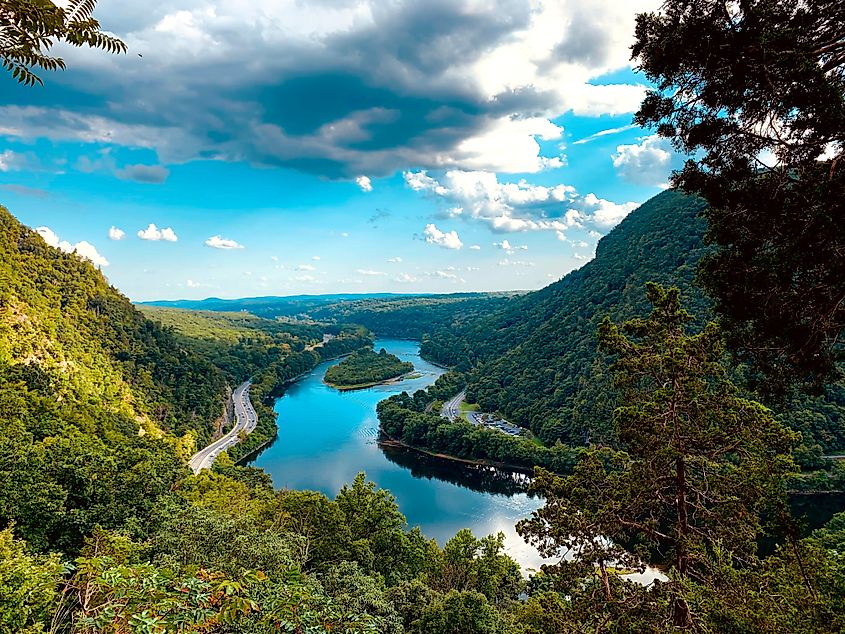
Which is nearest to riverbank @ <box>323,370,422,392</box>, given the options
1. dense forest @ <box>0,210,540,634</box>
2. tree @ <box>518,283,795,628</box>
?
dense forest @ <box>0,210,540,634</box>

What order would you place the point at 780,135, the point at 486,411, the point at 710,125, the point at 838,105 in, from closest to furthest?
the point at 838,105
the point at 780,135
the point at 710,125
the point at 486,411

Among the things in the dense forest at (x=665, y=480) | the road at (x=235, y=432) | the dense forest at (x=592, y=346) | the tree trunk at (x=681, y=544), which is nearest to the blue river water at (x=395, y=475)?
the road at (x=235, y=432)

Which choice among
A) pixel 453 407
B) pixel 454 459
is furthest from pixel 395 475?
pixel 453 407

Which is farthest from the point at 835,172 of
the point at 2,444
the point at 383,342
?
the point at 383,342

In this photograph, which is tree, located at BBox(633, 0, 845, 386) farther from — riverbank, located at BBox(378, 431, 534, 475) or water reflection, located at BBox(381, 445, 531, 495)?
riverbank, located at BBox(378, 431, 534, 475)

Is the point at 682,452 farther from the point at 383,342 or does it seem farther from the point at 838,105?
the point at 383,342

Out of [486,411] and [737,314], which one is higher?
[737,314]

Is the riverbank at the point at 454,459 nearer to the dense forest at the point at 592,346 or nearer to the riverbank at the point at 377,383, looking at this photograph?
the dense forest at the point at 592,346
